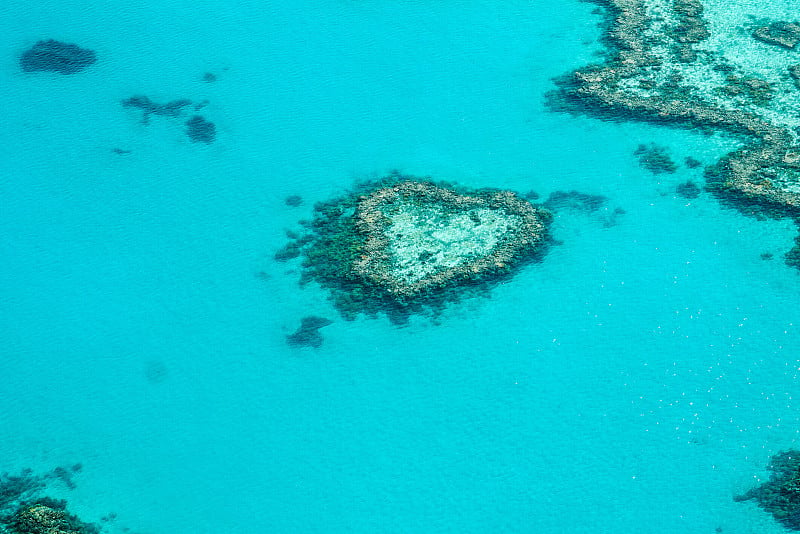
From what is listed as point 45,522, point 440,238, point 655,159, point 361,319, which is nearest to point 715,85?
point 655,159

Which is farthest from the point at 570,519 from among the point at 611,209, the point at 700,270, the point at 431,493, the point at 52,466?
the point at 52,466

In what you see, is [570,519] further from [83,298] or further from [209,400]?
[83,298]

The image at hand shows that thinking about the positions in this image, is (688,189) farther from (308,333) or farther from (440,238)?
(308,333)

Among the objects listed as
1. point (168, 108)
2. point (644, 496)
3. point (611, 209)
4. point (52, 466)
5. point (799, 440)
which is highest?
point (168, 108)

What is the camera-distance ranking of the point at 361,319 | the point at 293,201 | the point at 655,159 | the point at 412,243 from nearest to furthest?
→ the point at 361,319
the point at 412,243
the point at 293,201
the point at 655,159

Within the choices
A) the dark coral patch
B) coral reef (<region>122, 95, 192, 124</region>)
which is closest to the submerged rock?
the dark coral patch

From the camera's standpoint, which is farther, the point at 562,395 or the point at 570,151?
the point at 570,151
